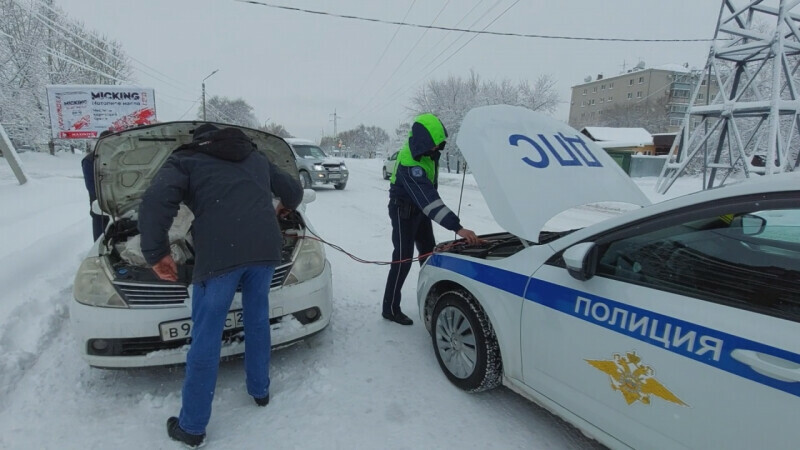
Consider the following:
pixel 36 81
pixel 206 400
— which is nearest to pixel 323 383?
pixel 206 400

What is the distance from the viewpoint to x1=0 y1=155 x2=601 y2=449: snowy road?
87.2 inches

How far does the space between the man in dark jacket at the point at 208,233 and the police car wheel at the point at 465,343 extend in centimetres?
119

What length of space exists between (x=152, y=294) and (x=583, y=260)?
2.42 m

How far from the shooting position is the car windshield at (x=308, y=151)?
585 inches

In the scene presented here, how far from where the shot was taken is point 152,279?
2541 millimetres

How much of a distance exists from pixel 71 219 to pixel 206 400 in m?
6.34

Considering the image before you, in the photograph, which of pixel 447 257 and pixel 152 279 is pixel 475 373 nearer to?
pixel 447 257

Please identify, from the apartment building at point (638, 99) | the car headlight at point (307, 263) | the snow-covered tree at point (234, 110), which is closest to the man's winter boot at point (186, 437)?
the car headlight at point (307, 263)

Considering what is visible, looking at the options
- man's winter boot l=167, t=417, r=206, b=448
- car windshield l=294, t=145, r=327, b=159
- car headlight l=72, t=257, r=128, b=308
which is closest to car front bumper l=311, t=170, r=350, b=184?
car windshield l=294, t=145, r=327, b=159

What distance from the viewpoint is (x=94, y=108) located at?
20.0m

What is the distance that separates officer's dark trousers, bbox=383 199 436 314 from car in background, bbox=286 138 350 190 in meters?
10.8

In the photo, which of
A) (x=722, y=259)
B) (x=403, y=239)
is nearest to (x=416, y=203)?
(x=403, y=239)

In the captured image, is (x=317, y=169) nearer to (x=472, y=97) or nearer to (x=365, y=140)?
(x=472, y=97)

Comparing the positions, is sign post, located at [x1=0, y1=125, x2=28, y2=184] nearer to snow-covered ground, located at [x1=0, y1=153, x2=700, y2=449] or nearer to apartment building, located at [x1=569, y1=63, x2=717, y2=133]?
snow-covered ground, located at [x1=0, y1=153, x2=700, y2=449]
